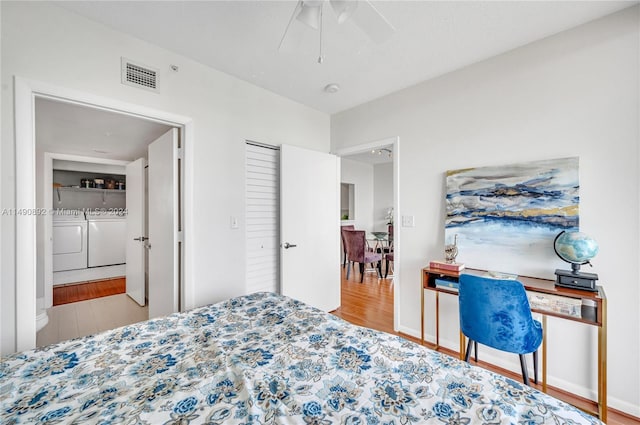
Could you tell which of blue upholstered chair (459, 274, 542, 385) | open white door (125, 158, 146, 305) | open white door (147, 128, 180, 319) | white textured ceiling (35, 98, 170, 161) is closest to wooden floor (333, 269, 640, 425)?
blue upholstered chair (459, 274, 542, 385)

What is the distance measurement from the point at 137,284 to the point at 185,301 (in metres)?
1.98

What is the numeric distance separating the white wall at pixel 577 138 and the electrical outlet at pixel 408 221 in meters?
0.18

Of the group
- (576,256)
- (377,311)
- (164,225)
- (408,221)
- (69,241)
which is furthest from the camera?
(69,241)

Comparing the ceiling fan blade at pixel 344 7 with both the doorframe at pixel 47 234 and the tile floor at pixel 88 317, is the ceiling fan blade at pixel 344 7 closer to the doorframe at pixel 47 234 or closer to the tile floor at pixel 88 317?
the tile floor at pixel 88 317

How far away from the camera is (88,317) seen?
320cm

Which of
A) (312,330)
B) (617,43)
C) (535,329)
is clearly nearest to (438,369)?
(312,330)

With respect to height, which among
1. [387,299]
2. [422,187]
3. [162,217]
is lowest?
[387,299]

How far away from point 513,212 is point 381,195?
5.13 metres

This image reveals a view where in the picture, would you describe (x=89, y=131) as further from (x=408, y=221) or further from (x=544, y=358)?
(x=544, y=358)

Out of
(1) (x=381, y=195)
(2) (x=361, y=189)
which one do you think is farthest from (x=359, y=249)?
(1) (x=381, y=195)

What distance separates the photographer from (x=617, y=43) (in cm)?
170

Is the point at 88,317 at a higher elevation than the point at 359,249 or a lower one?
lower

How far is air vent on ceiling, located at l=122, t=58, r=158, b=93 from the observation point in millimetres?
1918

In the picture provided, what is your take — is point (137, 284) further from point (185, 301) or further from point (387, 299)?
point (387, 299)
